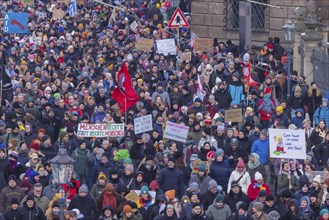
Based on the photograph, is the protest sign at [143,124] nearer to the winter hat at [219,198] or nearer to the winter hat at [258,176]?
the winter hat at [258,176]

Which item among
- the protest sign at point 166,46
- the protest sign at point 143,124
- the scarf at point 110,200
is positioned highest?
the protest sign at point 166,46

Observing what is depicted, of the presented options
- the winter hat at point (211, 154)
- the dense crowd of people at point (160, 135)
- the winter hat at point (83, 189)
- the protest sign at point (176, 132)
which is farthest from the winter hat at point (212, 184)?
the protest sign at point (176, 132)

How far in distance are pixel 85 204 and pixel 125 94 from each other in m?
7.38

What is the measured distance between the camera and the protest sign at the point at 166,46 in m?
44.7

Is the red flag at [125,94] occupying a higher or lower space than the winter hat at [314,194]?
higher

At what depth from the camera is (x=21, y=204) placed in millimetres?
29328

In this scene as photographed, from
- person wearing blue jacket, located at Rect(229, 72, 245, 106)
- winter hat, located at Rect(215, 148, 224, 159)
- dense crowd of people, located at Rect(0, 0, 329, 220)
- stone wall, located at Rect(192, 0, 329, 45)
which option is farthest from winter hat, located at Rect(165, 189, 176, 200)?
stone wall, located at Rect(192, 0, 329, 45)

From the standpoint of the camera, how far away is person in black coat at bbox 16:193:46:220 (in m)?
29.1

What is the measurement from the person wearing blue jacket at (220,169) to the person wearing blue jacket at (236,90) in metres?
5.87

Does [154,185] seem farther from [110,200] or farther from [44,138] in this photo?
[44,138]

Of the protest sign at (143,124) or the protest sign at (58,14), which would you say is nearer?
the protest sign at (143,124)

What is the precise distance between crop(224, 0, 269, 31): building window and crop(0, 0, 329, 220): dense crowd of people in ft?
9.00

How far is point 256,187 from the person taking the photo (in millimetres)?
30703

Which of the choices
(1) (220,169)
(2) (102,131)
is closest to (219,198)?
(1) (220,169)
